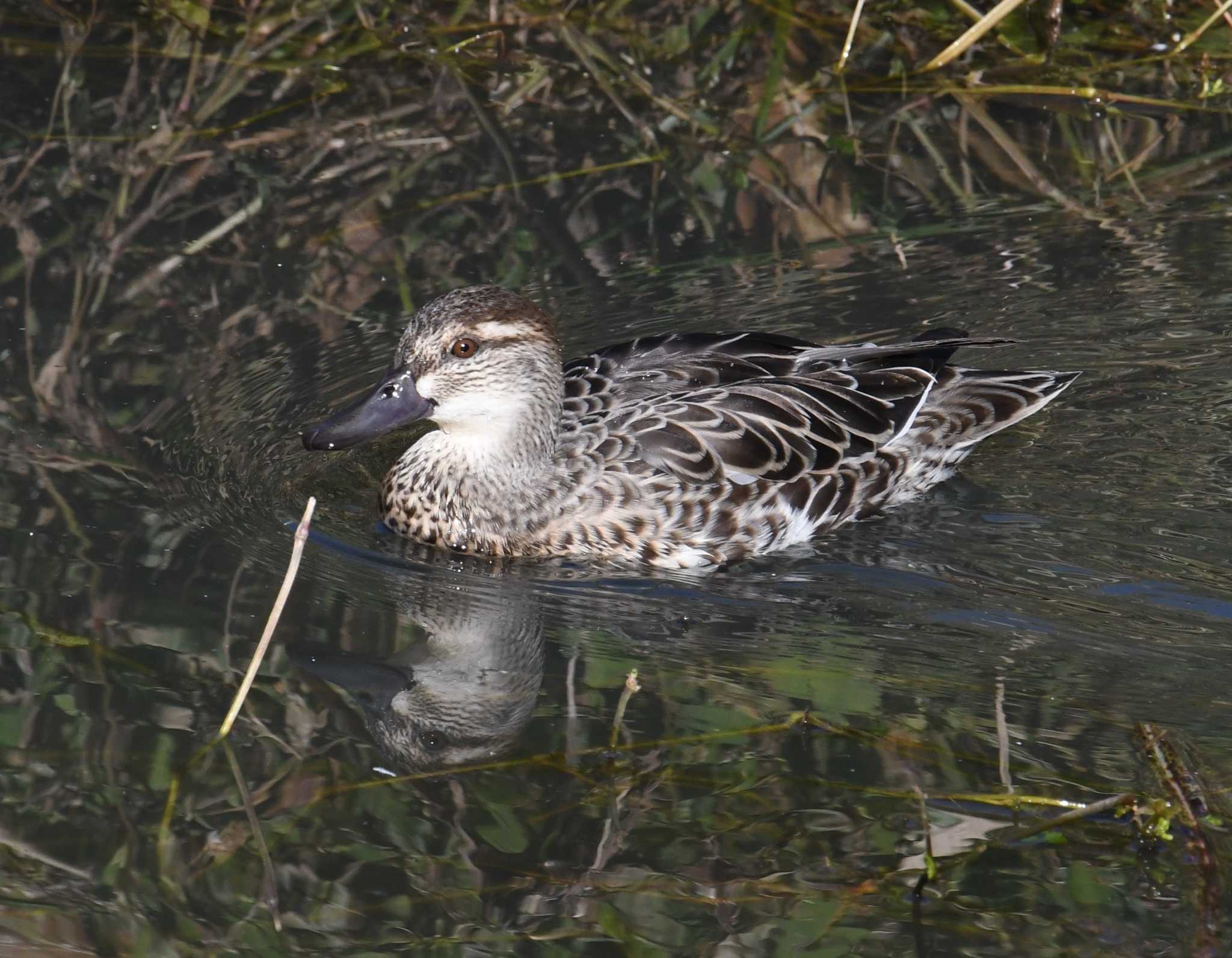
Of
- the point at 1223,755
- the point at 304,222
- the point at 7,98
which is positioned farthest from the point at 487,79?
the point at 1223,755

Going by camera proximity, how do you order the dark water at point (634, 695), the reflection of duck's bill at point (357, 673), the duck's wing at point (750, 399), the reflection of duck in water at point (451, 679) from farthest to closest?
the duck's wing at point (750, 399) → the reflection of duck's bill at point (357, 673) → the reflection of duck in water at point (451, 679) → the dark water at point (634, 695)

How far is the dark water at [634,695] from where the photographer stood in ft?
14.7

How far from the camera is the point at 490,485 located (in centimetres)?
674

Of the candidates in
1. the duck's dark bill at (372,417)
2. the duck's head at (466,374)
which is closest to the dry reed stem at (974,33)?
the duck's head at (466,374)

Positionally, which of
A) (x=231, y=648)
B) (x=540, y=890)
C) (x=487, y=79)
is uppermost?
(x=487, y=79)

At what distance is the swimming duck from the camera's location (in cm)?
661

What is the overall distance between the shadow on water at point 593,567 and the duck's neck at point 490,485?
135 millimetres

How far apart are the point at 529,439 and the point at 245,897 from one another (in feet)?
8.60

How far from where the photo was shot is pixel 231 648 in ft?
18.5

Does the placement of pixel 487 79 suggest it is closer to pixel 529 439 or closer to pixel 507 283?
pixel 507 283

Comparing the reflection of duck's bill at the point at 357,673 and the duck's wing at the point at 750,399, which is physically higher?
the duck's wing at the point at 750,399

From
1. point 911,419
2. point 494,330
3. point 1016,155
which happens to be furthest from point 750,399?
point 1016,155

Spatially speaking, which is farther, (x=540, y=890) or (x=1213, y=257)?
(x=1213, y=257)

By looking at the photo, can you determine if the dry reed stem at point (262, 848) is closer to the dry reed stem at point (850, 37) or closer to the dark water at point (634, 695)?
the dark water at point (634, 695)
